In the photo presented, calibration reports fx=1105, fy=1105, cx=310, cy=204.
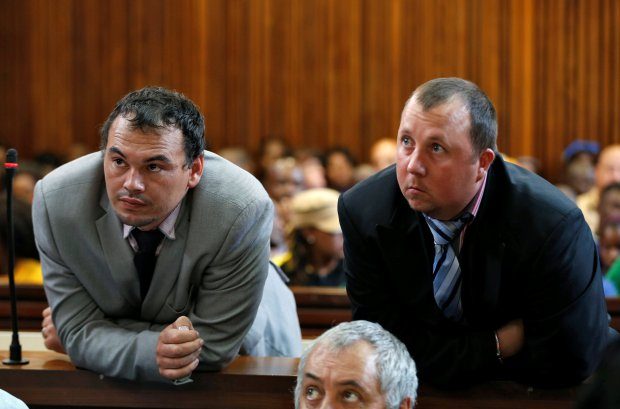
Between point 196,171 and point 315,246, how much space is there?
2302 mm

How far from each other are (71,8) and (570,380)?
889 centimetres

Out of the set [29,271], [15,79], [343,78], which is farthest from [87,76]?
[29,271]

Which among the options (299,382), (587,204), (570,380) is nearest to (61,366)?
(299,382)

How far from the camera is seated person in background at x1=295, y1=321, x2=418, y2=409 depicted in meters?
2.42

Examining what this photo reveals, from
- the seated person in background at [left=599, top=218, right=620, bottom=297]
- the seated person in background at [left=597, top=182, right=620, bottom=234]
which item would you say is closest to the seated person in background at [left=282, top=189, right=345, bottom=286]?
the seated person in background at [left=599, top=218, right=620, bottom=297]

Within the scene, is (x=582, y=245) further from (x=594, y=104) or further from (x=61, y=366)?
(x=594, y=104)

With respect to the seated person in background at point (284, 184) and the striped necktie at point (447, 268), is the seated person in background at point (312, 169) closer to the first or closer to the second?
the seated person in background at point (284, 184)

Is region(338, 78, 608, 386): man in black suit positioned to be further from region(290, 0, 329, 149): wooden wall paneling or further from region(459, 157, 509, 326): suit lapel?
region(290, 0, 329, 149): wooden wall paneling

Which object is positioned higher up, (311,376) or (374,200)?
(374,200)

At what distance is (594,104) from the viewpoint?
1038 cm

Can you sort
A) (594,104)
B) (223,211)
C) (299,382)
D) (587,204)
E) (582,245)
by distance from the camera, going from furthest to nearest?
(594,104) → (587,204) → (223,211) → (582,245) → (299,382)

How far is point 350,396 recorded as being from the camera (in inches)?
95.2

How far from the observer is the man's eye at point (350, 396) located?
2416 mm

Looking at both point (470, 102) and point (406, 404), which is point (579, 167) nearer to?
point (470, 102)
